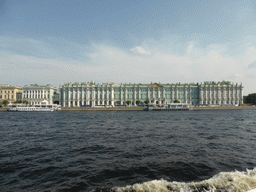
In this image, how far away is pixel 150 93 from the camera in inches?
3137

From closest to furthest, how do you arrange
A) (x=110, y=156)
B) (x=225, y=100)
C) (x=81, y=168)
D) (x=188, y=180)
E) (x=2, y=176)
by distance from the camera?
1. (x=188, y=180)
2. (x=2, y=176)
3. (x=81, y=168)
4. (x=110, y=156)
5. (x=225, y=100)

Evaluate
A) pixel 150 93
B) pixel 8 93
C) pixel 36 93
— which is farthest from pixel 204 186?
pixel 8 93

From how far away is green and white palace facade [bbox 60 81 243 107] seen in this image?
78.1m

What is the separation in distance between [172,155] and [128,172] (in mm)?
3139

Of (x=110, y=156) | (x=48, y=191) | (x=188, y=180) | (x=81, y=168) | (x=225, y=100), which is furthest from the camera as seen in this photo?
(x=225, y=100)

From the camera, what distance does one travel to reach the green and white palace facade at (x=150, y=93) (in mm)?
78125

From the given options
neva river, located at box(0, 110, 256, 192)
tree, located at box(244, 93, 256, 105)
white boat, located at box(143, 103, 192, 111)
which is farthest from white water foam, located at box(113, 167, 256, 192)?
tree, located at box(244, 93, 256, 105)

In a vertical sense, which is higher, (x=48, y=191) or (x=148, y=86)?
(x=148, y=86)

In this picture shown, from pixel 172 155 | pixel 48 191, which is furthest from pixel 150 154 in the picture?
pixel 48 191

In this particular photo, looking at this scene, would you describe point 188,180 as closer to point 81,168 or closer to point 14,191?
point 81,168

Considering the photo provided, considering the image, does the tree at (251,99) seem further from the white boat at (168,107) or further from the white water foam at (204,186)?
the white water foam at (204,186)

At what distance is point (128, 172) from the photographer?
6.11 meters

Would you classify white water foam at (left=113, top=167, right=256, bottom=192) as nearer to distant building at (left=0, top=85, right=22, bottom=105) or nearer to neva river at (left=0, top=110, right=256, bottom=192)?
neva river at (left=0, top=110, right=256, bottom=192)

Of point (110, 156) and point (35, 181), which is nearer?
point (35, 181)
